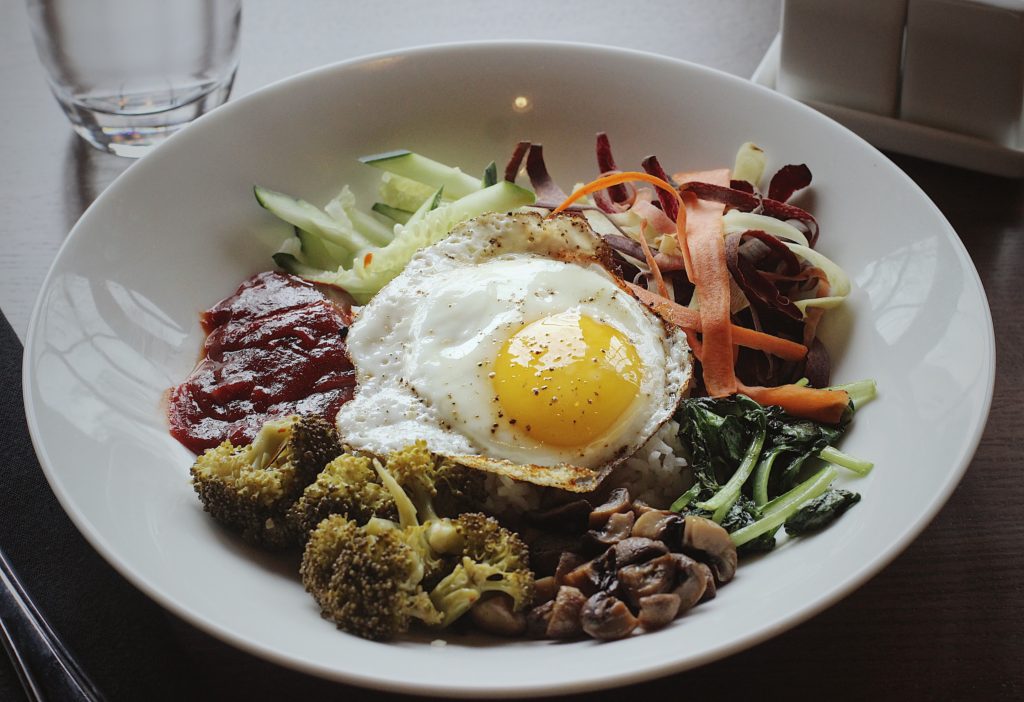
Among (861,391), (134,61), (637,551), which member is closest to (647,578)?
(637,551)

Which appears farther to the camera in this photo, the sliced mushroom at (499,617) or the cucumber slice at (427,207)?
the cucumber slice at (427,207)

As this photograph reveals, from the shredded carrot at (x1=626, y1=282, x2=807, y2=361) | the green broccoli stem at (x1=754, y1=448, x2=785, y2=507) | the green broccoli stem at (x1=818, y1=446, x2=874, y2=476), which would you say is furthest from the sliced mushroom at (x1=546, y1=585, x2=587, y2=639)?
the shredded carrot at (x1=626, y1=282, x2=807, y2=361)

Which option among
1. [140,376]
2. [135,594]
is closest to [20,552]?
[135,594]

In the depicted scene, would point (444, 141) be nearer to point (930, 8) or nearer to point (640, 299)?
point (640, 299)

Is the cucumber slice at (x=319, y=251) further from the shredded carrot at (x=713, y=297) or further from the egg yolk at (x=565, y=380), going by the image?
the shredded carrot at (x=713, y=297)

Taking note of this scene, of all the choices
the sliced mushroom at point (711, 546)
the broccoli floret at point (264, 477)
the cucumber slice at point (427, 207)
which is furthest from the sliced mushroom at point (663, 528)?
the cucumber slice at point (427, 207)

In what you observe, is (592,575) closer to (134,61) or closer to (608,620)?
(608,620)
